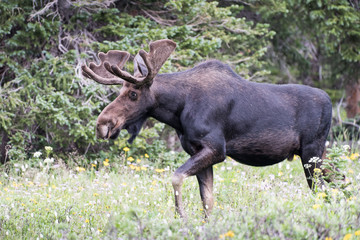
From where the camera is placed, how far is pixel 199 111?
546 cm

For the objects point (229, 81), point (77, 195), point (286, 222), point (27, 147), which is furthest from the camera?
point (27, 147)

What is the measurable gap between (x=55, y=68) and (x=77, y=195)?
12.0 ft

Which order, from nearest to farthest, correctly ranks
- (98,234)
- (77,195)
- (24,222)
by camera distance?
(98,234) → (24,222) → (77,195)

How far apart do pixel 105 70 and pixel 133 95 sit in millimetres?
683

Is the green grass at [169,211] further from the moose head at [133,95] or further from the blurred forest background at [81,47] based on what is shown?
the blurred forest background at [81,47]

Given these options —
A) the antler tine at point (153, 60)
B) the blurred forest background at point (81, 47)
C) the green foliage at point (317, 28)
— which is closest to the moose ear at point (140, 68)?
the antler tine at point (153, 60)

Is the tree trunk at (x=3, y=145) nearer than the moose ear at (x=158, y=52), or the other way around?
the moose ear at (x=158, y=52)

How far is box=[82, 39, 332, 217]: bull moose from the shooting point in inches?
212

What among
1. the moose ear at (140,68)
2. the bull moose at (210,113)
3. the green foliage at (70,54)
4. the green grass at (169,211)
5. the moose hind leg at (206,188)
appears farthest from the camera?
the green foliage at (70,54)

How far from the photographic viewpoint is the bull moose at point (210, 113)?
539 cm

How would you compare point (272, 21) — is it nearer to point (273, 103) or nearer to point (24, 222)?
point (273, 103)

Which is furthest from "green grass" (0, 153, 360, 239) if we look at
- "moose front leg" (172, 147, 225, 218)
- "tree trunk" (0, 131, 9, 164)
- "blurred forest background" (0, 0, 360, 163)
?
"tree trunk" (0, 131, 9, 164)

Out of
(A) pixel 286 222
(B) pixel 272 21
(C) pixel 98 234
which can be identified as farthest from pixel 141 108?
(B) pixel 272 21

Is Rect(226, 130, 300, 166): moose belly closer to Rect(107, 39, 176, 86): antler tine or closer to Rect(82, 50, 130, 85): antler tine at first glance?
Rect(107, 39, 176, 86): antler tine
